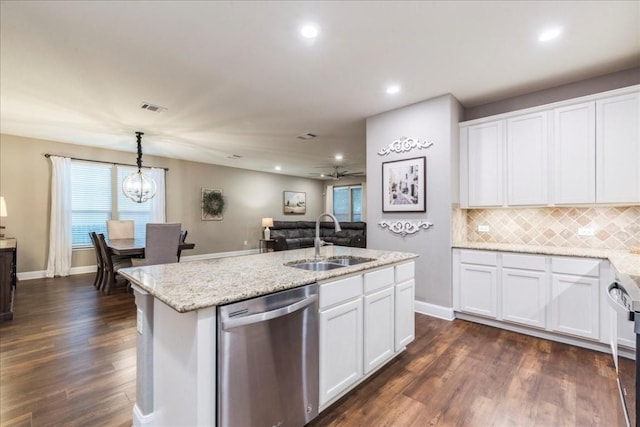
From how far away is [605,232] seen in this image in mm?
2932

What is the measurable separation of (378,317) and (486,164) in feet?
7.99

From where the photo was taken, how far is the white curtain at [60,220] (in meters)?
5.37

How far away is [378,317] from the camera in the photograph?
2127 mm

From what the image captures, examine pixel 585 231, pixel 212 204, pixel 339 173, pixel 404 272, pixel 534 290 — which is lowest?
pixel 534 290

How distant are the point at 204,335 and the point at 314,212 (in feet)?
31.3

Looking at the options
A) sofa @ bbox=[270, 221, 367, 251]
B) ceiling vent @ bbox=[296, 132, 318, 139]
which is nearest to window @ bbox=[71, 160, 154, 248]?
sofa @ bbox=[270, 221, 367, 251]

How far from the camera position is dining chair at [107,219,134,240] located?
5363 millimetres

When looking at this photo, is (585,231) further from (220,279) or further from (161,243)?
(161,243)

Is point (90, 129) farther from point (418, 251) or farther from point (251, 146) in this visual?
point (418, 251)

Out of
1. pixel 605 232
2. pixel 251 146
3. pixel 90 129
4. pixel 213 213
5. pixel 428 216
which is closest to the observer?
pixel 605 232

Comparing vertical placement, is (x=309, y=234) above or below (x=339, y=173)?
below

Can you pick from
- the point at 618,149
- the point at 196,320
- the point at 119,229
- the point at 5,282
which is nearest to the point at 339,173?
the point at 119,229

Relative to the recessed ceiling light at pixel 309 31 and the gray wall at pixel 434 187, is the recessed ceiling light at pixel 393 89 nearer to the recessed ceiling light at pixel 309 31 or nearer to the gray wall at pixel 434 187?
the gray wall at pixel 434 187

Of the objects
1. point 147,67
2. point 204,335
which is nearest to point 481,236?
point 204,335
